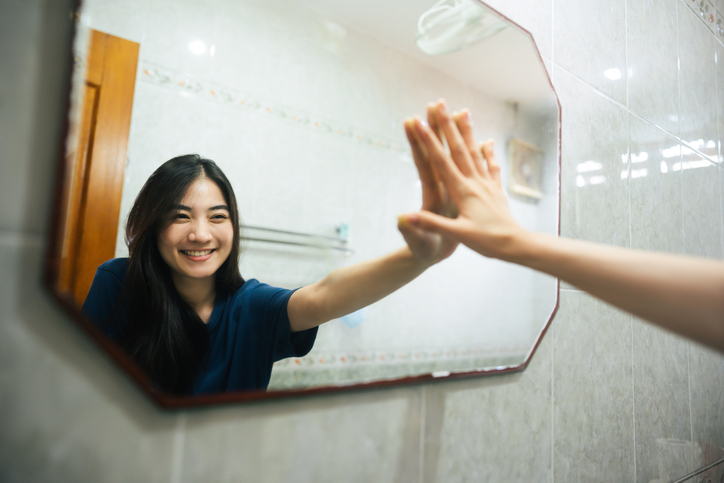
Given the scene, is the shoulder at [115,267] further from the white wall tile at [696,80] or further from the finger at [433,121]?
the white wall tile at [696,80]

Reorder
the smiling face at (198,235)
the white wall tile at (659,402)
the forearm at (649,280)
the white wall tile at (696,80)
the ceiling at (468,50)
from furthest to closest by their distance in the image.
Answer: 1. the white wall tile at (696,80)
2. the white wall tile at (659,402)
3. the ceiling at (468,50)
4. the smiling face at (198,235)
5. the forearm at (649,280)

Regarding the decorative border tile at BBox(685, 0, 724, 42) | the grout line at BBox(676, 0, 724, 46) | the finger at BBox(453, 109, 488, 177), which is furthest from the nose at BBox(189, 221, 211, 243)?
the decorative border tile at BBox(685, 0, 724, 42)

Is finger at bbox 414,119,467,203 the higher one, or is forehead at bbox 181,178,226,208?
finger at bbox 414,119,467,203

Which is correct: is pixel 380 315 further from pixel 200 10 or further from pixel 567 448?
pixel 567 448

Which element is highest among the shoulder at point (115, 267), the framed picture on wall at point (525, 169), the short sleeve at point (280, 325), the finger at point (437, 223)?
the framed picture on wall at point (525, 169)

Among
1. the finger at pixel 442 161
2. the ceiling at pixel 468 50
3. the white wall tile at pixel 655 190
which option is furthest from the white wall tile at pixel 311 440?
the white wall tile at pixel 655 190

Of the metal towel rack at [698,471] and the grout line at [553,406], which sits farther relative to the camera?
the metal towel rack at [698,471]

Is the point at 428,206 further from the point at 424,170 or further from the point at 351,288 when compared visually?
the point at 351,288

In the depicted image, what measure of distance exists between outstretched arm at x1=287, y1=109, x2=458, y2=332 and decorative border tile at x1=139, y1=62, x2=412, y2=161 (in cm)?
13

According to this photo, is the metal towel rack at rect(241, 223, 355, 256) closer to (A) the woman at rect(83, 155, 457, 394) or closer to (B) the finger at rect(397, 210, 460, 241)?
(A) the woman at rect(83, 155, 457, 394)

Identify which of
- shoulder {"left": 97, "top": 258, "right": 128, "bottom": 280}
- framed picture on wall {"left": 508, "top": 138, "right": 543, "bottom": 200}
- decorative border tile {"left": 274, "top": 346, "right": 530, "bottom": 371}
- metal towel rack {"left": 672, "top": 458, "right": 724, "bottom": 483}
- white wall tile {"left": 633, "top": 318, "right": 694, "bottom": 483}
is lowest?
metal towel rack {"left": 672, "top": 458, "right": 724, "bottom": 483}

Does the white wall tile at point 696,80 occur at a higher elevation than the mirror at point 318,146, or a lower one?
higher

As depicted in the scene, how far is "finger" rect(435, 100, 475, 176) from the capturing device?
1.90 feet

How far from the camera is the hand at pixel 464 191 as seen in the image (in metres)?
0.54
